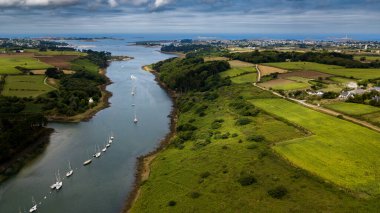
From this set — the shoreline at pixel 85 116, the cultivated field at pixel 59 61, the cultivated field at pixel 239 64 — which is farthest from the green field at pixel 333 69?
the cultivated field at pixel 59 61

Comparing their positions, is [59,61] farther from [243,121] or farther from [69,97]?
[243,121]

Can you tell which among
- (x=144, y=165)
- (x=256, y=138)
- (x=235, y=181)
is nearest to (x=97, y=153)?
(x=144, y=165)

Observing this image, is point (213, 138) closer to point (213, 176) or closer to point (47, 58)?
point (213, 176)

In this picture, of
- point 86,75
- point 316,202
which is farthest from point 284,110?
point 86,75

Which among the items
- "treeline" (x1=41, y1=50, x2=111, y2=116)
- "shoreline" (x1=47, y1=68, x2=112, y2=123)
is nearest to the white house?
"shoreline" (x1=47, y1=68, x2=112, y2=123)

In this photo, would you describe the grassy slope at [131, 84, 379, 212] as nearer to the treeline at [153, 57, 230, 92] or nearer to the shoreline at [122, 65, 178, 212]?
the shoreline at [122, 65, 178, 212]

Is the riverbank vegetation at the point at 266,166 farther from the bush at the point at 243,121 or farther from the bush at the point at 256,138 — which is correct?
the bush at the point at 256,138
